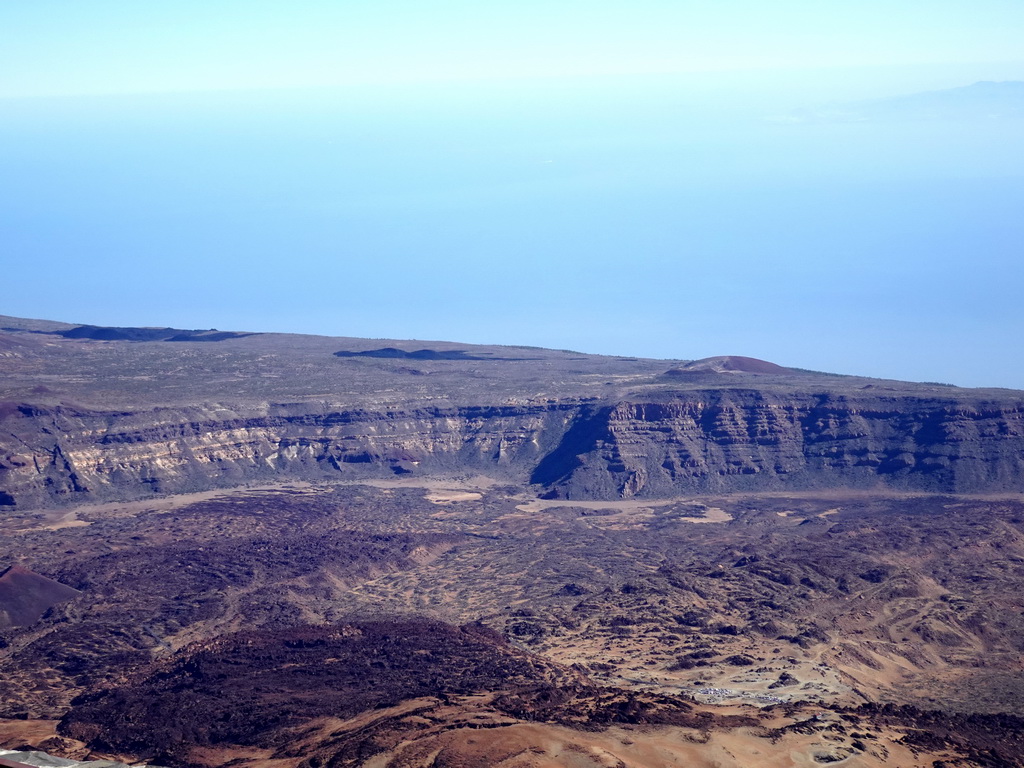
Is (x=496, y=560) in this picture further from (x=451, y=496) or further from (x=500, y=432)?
(x=500, y=432)

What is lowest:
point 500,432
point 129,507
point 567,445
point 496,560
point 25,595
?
point 25,595

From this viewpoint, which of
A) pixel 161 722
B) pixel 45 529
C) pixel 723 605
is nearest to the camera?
pixel 161 722

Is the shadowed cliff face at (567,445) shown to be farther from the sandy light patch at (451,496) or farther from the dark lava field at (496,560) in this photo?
the sandy light patch at (451,496)

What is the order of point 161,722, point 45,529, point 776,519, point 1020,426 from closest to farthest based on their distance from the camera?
point 161,722 → point 45,529 → point 776,519 → point 1020,426

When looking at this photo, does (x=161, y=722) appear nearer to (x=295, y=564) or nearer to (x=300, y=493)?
(x=295, y=564)

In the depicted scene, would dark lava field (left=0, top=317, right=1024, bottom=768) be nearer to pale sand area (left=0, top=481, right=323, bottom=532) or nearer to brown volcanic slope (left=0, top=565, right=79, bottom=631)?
brown volcanic slope (left=0, top=565, right=79, bottom=631)

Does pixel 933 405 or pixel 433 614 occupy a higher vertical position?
pixel 933 405

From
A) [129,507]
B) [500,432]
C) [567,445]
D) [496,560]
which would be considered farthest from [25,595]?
[567,445]

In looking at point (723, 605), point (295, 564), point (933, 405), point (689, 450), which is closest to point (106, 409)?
point (295, 564)
